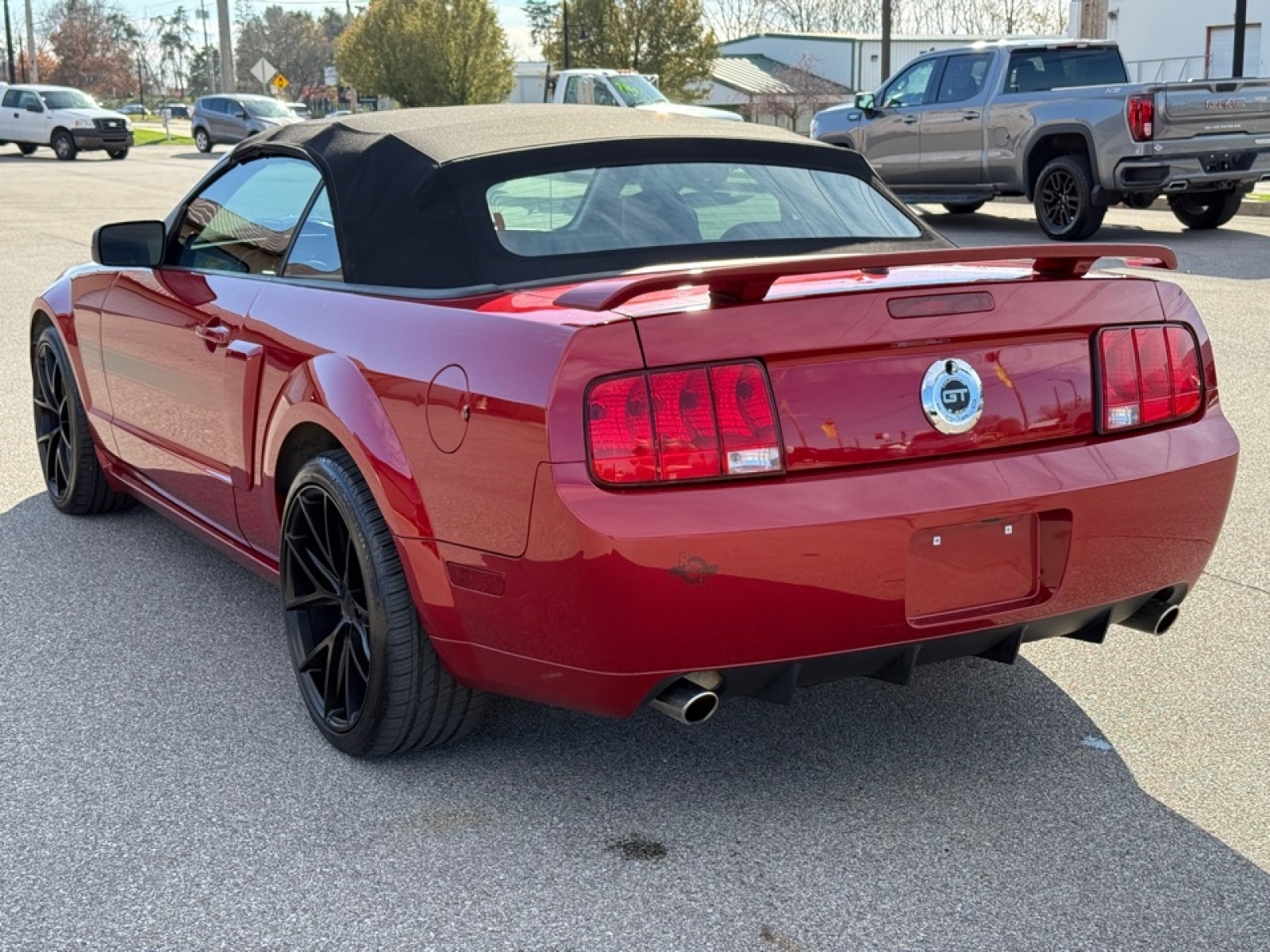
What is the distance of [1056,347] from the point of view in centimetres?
329

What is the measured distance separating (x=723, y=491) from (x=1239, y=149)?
1291 centimetres

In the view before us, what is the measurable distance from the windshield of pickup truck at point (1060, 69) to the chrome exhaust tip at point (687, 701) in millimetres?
14029

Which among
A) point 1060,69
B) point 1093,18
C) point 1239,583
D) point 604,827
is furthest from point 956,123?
point 604,827

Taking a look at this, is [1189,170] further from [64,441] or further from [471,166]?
[471,166]

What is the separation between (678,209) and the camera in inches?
160

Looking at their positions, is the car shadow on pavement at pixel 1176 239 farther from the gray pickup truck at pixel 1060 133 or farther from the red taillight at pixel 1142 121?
the red taillight at pixel 1142 121

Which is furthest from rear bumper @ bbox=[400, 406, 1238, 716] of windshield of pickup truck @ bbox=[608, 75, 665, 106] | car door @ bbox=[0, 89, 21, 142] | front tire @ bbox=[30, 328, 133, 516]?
car door @ bbox=[0, 89, 21, 142]

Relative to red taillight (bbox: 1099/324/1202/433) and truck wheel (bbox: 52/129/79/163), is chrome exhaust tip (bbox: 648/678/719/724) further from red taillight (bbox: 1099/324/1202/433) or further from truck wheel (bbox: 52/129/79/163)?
truck wheel (bbox: 52/129/79/163)

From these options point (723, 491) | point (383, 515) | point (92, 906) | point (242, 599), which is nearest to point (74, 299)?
point (242, 599)

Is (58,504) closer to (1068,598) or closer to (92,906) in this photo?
(92,906)

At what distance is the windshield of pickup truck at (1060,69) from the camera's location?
16.0m

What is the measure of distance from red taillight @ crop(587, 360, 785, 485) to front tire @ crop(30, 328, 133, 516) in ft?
10.8

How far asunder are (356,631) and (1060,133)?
501 inches

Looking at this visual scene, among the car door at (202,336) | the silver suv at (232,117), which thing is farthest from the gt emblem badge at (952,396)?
the silver suv at (232,117)
